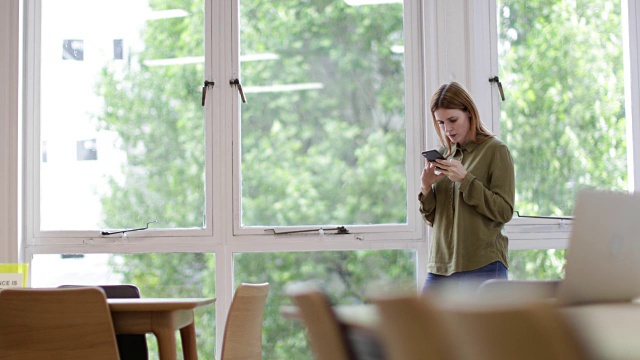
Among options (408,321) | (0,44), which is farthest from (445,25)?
(408,321)

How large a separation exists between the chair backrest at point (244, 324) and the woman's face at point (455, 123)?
974 millimetres

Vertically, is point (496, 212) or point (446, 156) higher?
point (446, 156)

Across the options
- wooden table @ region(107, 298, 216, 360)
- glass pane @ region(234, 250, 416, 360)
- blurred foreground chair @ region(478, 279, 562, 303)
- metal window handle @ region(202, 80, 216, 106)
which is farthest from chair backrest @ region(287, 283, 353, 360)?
metal window handle @ region(202, 80, 216, 106)

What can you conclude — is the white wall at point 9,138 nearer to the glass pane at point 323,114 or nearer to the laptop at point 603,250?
the glass pane at point 323,114

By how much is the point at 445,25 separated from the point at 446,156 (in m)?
0.95

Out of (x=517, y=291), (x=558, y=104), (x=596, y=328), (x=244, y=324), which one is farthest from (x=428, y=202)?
(x=596, y=328)

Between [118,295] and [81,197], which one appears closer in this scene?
[118,295]

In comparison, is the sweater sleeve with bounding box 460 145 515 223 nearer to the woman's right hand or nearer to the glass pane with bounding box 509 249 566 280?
the woman's right hand

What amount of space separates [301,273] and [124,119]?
4.19 feet

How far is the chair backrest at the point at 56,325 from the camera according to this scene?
2.23 metres

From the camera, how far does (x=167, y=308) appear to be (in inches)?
90.6

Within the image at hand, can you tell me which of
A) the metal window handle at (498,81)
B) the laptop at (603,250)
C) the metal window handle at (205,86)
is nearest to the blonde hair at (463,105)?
the metal window handle at (498,81)

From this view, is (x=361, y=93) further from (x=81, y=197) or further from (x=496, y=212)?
(x=81, y=197)

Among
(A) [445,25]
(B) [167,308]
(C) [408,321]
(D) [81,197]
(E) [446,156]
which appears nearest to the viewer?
(C) [408,321]
